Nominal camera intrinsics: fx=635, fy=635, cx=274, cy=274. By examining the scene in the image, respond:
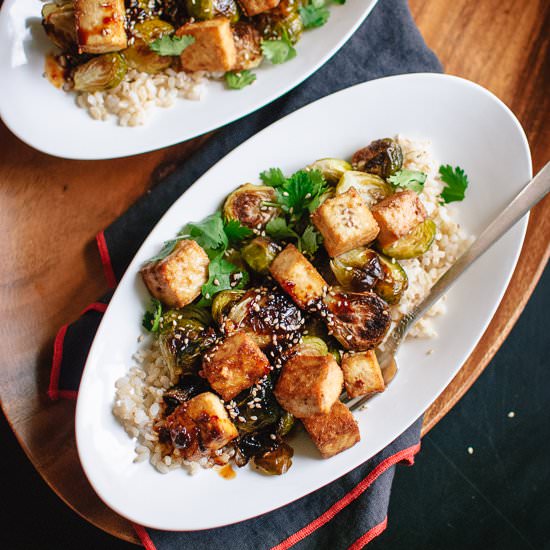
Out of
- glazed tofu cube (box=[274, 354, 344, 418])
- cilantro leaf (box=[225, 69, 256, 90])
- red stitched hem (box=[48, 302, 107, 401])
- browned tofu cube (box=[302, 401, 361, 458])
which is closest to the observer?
glazed tofu cube (box=[274, 354, 344, 418])

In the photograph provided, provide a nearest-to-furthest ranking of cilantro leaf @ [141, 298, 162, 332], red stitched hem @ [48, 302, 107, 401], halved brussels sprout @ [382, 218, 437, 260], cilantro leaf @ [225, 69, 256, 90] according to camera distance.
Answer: cilantro leaf @ [141, 298, 162, 332] → halved brussels sprout @ [382, 218, 437, 260] → red stitched hem @ [48, 302, 107, 401] → cilantro leaf @ [225, 69, 256, 90]

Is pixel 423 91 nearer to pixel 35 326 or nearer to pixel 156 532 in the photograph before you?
pixel 35 326

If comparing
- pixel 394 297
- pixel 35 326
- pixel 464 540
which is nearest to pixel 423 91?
pixel 394 297

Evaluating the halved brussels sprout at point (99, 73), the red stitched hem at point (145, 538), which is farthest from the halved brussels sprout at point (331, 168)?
the red stitched hem at point (145, 538)

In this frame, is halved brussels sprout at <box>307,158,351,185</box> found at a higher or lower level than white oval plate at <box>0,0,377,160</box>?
lower

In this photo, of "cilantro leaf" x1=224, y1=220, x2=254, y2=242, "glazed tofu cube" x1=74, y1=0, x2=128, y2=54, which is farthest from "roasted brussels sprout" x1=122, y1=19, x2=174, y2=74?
"cilantro leaf" x1=224, y1=220, x2=254, y2=242

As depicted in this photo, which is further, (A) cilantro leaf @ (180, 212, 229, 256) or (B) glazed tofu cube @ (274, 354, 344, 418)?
(A) cilantro leaf @ (180, 212, 229, 256)

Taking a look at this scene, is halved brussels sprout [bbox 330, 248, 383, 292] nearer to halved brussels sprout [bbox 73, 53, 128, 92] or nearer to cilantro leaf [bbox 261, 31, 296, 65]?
cilantro leaf [bbox 261, 31, 296, 65]

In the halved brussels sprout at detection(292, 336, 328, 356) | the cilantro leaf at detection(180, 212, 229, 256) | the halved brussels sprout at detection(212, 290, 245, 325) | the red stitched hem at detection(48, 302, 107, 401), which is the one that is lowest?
the halved brussels sprout at detection(292, 336, 328, 356)
